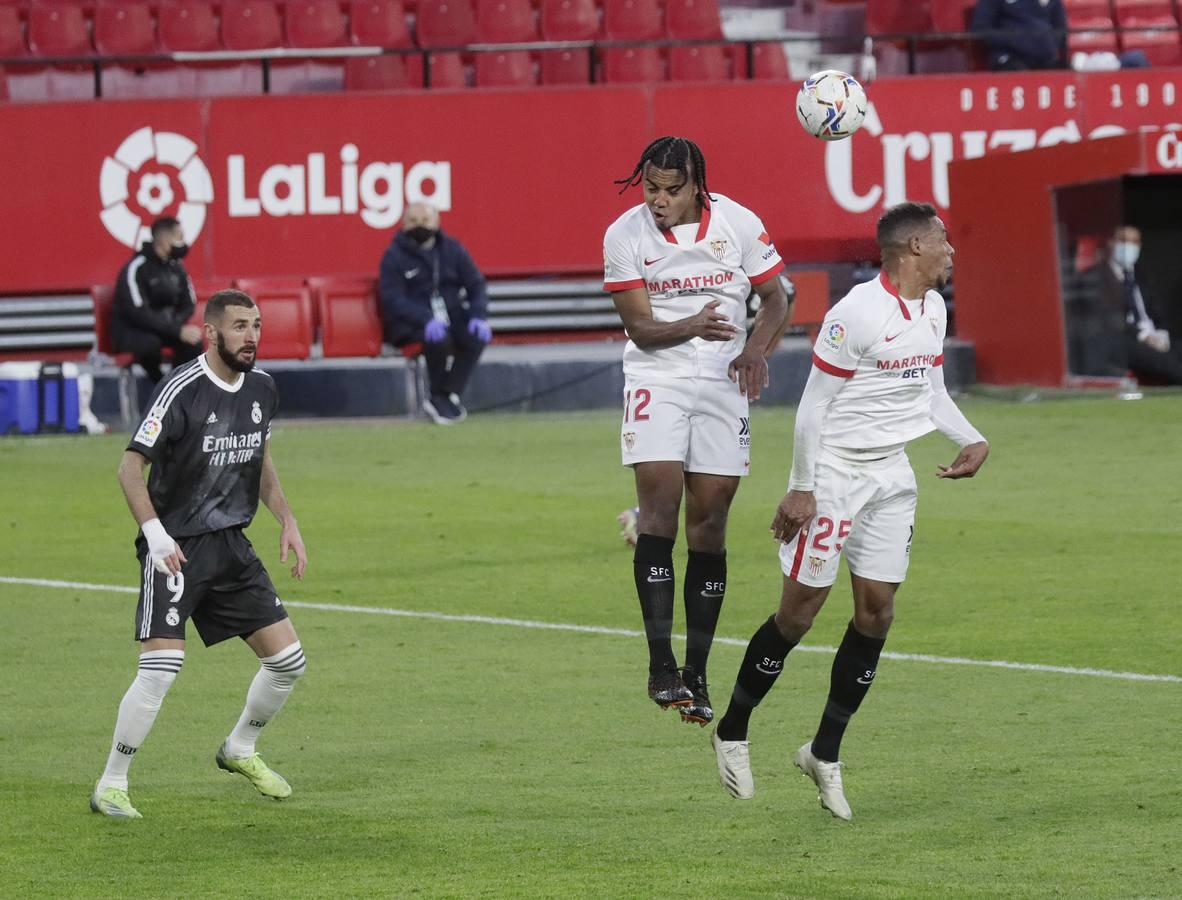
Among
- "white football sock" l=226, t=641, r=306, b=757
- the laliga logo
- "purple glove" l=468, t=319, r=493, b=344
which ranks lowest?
"white football sock" l=226, t=641, r=306, b=757

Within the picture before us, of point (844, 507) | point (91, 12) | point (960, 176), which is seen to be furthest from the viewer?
point (91, 12)

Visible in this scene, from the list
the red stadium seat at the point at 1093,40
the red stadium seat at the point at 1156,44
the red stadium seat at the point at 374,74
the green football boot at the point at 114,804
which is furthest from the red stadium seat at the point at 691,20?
the green football boot at the point at 114,804

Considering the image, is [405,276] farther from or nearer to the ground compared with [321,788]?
farther from the ground

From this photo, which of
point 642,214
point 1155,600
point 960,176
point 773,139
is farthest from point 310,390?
point 642,214

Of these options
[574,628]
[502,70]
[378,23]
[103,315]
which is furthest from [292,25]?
[574,628]

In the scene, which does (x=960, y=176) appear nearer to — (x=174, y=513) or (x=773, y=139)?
(x=773, y=139)

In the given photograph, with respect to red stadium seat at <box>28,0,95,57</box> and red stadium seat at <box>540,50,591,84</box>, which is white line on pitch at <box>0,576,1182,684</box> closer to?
red stadium seat at <box>540,50,591,84</box>

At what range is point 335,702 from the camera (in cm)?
897

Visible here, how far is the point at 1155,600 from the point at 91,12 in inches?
723

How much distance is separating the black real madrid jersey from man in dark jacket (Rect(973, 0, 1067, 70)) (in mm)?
18759

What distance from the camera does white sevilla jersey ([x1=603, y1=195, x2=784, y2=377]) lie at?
779cm

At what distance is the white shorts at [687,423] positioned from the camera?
7848mm

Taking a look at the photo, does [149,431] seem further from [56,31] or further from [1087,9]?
[1087,9]

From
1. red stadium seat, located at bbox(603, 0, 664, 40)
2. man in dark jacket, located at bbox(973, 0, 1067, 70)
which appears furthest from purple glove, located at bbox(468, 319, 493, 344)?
man in dark jacket, located at bbox(973, 0, 1067, 70)
